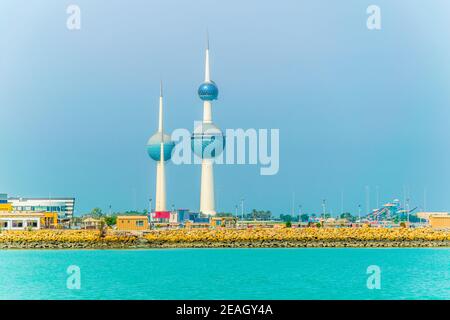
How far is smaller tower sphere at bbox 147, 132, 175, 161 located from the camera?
180 meters

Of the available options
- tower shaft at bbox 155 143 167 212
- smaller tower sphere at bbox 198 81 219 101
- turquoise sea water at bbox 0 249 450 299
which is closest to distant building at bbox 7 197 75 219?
tower shaft at bbox 155 143 167 212

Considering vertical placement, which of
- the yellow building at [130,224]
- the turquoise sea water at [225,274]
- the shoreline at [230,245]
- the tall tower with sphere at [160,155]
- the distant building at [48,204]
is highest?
the tall tower with sphere at [160,155]

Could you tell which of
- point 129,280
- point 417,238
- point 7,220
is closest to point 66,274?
point 129,280

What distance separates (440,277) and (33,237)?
4513 cm

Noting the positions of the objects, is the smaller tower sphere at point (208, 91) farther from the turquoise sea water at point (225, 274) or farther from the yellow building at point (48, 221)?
the turquoise sea water at point (225, 274)

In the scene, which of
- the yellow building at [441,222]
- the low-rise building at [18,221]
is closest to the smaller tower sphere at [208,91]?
the low-rise building at [18,221]

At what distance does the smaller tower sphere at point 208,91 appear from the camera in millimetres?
171000

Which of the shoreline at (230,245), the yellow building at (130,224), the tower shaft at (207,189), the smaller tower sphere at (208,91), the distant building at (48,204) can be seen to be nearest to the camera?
the shoreline at (230,245)

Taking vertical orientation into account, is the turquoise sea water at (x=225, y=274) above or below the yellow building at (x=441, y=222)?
below

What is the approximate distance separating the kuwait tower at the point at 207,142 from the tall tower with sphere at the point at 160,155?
351 inches

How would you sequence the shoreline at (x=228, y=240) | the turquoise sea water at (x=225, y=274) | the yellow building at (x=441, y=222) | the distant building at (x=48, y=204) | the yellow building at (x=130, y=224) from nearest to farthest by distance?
the turquoise sea water at (x=225, y=274), the shoreline at (x=228, y=240), the yellow building at (x=130, y=224), the yellow building at (x=441, y=222), the distant building at (x=48, y=204)

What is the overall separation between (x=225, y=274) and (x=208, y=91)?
121 m

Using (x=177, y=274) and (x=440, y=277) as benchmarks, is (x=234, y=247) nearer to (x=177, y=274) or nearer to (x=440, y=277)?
(x=177, y=274)

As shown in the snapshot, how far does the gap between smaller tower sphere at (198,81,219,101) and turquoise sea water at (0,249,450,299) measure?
9825cm
